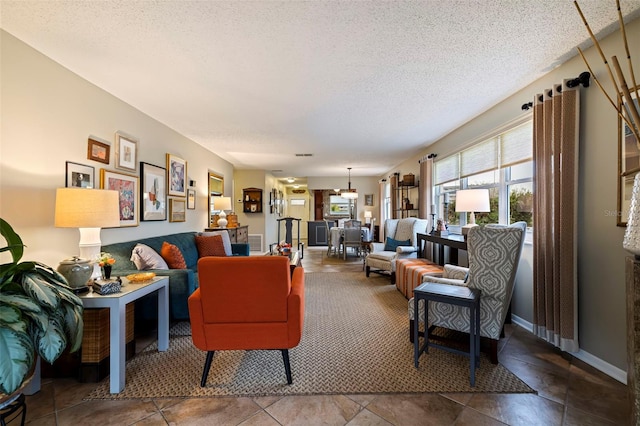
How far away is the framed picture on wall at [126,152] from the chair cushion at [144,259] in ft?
3.25

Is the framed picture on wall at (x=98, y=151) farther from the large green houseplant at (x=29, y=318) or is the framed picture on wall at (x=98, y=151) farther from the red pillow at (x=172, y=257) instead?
the large green houseplant at (x=29, y=318)

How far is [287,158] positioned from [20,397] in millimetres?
5501

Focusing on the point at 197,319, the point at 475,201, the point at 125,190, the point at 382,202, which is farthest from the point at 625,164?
the point at 382,202

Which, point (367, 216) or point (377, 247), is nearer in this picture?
point (377, 247)

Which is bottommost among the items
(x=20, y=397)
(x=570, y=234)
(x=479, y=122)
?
(x=20, y=397)

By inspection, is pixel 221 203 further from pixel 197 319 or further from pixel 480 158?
pixel 480 158

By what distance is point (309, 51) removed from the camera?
219 cm

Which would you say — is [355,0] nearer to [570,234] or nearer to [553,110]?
[553,110]

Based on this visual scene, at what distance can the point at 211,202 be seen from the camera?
566cm

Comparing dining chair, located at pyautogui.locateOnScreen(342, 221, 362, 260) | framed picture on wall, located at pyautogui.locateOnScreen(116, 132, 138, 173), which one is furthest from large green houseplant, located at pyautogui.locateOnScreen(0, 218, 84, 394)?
dining chair, located at pyautogui.locateOnScreen(342, 221, 362, 260)

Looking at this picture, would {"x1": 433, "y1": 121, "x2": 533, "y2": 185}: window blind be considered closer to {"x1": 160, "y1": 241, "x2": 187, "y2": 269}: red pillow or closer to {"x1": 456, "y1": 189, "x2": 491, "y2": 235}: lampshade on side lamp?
{"x1": 456, "y1": 189, "x2": 491, "y2": 235}: lampshade on side lamp

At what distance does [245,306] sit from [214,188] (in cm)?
455

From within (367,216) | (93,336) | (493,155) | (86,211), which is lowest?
(93,336)

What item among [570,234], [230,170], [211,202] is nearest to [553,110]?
[570,234]
